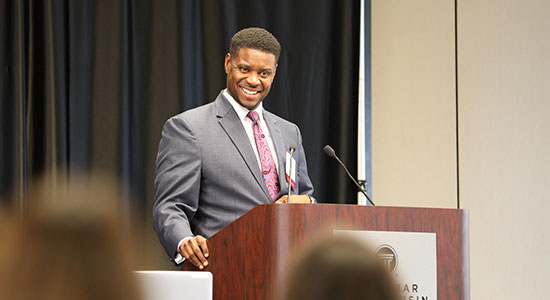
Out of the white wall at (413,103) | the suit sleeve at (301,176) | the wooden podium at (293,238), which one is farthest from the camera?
the white wall at (413,103)

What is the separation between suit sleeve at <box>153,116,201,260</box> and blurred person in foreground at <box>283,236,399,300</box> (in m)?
1.80

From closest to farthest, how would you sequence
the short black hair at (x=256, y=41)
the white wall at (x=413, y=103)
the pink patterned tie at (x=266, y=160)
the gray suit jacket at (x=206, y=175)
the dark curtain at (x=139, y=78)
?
the gray suit jacket at (x=206, y=175) → the pink patterned tie at (x=266, y=160) → the short black hair at (x=256, y=41) → the dark curtain at (x=139, y=78) → the white wall at (x=413, y=103)

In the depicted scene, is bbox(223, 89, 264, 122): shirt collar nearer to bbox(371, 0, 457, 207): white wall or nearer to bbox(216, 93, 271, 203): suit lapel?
bbox(216, 93, 271, 203): suit lapel

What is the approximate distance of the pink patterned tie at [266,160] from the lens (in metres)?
2.66

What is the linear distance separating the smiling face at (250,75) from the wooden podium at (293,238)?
81 centimetres

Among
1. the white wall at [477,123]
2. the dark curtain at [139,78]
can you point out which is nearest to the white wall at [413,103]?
the white wall at [477,123]

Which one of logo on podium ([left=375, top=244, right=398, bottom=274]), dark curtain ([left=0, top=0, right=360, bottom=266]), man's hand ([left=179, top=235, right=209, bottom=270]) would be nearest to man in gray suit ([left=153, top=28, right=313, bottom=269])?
man's hand ([left=179, top=235, right=209, bottom=270])

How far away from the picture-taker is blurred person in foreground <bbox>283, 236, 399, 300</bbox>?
0.60 metres

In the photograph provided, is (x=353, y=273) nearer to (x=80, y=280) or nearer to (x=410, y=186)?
(x=80, y=280)

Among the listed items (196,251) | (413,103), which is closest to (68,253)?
(196,251)

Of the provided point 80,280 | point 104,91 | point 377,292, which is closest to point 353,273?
point 377,292

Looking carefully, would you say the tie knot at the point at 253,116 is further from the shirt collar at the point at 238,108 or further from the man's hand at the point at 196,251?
the man's hand at the point at 196,251

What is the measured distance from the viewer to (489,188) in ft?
14.4

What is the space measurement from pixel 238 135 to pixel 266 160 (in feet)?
0.46
